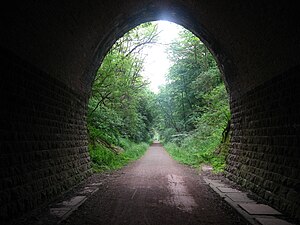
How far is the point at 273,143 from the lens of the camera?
6.43m

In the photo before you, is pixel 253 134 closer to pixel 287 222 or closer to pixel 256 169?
pixel 256 169

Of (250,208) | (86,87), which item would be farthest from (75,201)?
(86,87)

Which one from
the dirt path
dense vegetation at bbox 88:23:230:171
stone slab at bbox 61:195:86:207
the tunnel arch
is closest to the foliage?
dense vegetation at bbox 88:23:230:171

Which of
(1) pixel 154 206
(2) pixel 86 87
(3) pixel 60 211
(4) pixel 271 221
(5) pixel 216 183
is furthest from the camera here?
(2) pixel 86 87

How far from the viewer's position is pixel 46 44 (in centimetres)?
622

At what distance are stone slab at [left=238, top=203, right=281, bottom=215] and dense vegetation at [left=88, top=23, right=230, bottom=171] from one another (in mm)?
5674

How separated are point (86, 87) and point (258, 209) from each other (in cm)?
741

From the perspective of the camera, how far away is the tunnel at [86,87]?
4984 millimetres

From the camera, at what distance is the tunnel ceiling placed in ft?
17.0

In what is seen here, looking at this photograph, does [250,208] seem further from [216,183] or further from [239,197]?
[216,183]

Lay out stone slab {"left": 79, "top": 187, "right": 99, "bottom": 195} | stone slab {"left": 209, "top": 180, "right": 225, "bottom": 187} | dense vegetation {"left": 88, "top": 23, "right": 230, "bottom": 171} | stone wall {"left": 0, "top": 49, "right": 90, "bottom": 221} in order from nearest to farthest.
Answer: stone wall {"left": 0, "top": 49, "right": 90, "bottom": 221}, stone slab {"left": 79, "top": 187, "right": 99, "bottom": 195}, stone slab {"left": 209, "top": 180, "right": 225, "bottom": 187}, dense vegetation {"left": 88, "top": 23, "right": 230, "bottom": 171}

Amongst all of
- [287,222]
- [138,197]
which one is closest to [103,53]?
[138,197]

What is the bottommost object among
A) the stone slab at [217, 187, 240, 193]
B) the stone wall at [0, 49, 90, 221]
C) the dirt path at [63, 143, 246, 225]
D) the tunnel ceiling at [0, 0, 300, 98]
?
the dirt path at [63, 143, 246, 225]

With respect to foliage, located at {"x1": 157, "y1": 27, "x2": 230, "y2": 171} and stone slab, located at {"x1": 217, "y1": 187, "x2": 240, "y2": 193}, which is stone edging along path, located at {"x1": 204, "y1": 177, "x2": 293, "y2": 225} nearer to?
stone slab, located at {"x1": 217, "y1": 187, "x2": 240, "y2": 193}
